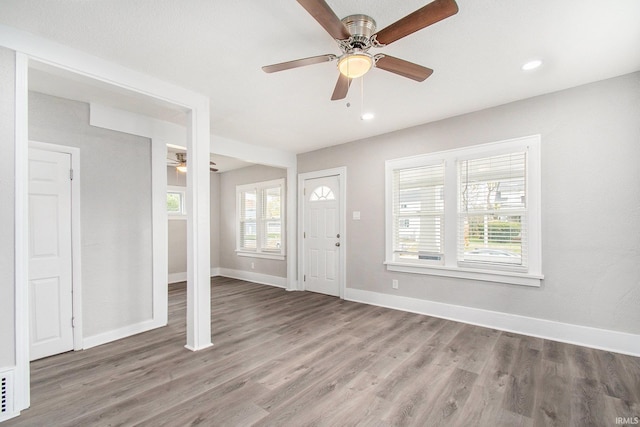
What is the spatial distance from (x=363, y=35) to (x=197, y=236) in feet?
7.81

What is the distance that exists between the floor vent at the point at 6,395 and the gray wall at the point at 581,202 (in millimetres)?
4241

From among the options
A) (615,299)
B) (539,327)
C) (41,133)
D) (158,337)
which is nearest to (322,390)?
(158,337)

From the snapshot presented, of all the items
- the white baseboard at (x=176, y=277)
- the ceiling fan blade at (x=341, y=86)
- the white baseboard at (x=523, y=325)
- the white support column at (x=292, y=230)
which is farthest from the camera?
the white baseboard at (x=176, y=277)

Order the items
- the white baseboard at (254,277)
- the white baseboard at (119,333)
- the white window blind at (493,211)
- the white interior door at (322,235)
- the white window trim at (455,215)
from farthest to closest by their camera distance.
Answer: the white baseboard at (254,277) < the white interior door at (322,235) < the white window blind at (493,211) < the white window trim at (455,215) < the white baseboard at (119,333)

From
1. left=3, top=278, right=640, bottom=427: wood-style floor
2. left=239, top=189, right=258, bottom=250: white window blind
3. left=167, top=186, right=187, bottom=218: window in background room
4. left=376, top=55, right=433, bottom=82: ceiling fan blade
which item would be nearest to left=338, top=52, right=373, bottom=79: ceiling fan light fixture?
left=376, top=55, right=433, bottom=82: ceiling fan blade

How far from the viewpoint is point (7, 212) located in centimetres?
198

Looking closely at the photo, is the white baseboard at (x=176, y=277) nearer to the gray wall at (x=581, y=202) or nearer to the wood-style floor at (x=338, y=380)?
the wood-style floor at (x=338, y=380)

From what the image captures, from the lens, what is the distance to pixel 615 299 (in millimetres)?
2842

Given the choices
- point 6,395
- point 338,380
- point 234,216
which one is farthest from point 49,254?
point 234,216

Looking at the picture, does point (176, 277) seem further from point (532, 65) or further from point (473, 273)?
point (532, 65)

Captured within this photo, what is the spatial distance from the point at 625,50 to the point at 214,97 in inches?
149

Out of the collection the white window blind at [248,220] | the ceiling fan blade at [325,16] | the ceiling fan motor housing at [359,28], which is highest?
the ceiling fan motor housing at [359,28]

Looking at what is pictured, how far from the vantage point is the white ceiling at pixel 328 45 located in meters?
1.92

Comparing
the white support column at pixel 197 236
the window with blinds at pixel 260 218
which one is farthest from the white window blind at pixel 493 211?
the window with blinds at pixel 260 218
